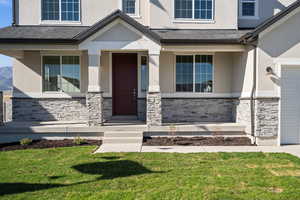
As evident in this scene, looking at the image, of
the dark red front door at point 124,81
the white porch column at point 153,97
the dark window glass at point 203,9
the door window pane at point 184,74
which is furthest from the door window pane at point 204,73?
the dark red front door at point 124,81

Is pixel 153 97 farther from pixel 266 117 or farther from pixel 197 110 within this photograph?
pixel 266 117

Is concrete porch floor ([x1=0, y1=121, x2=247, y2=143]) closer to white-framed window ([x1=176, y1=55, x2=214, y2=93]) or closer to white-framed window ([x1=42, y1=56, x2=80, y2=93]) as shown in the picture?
white-framed window ([x1=176, y1=55, x2=214, y2=93])

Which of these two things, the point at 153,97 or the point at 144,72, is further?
the point at 144,72

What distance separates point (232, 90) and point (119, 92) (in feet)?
17.3

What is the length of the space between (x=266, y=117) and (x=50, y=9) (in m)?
10.5

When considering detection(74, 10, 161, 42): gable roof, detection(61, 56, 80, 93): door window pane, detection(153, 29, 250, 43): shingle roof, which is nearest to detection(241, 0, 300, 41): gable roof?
detection(153, 29, 250, 43): shingle roof

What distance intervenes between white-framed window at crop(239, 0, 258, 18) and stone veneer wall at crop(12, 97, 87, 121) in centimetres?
873

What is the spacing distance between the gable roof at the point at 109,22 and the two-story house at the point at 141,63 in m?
0.20

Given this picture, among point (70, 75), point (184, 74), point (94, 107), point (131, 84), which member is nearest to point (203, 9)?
point (184, 74)

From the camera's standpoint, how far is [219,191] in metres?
4.84

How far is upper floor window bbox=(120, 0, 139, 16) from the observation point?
1164cm

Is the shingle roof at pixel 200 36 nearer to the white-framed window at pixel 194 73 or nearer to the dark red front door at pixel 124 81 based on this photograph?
the white-framed window at pixel 194 73

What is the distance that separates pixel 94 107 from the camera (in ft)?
31.6

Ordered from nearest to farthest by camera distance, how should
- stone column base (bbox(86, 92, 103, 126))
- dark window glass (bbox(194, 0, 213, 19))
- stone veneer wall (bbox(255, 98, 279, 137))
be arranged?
1. stone veneer wall (bbox(255, 98, 279, 137))
2. stone column base (bbox(86, 92, 103, 126))
3. dark window glass (bbox(194, 0, 213, 19))
